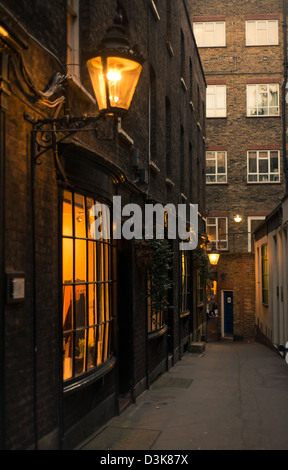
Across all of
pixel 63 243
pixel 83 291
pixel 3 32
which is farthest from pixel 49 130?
pixel 83 291

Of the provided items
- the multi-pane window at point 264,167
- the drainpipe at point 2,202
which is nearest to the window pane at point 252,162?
the multi-pane window at point 264,167

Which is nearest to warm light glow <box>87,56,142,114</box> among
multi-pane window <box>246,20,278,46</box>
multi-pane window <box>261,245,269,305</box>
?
multi-pane window <box>261,245,269,305</box>

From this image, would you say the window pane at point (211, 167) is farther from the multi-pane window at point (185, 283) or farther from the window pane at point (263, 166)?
the multi-pane window at point (185, 283)

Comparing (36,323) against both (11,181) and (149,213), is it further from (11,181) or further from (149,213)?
(149,213)

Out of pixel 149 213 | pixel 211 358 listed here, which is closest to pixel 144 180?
pixel 149 213

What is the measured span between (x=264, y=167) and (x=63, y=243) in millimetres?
25087

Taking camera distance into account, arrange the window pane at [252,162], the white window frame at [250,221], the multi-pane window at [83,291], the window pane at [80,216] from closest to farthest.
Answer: the multi-pane window at [83,291], the window pane at [80,216], the white window frame at [250,221], the window pane at [252,162]

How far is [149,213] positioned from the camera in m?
11.9

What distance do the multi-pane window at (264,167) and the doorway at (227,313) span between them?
20.5 ft

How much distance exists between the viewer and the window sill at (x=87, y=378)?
6.43 metres

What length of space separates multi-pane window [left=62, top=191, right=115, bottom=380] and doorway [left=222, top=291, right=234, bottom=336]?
67.8 ft

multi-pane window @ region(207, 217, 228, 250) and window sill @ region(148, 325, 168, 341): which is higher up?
multi-pane window @ region(207, 217, 228, 250)

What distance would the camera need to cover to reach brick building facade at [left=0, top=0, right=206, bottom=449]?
5062mm

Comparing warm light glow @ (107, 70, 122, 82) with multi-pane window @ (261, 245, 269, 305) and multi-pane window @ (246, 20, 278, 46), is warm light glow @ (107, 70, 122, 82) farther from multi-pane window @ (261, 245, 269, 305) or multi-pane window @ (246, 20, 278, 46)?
multi-pane window @ (246, 20, 278, 46)
